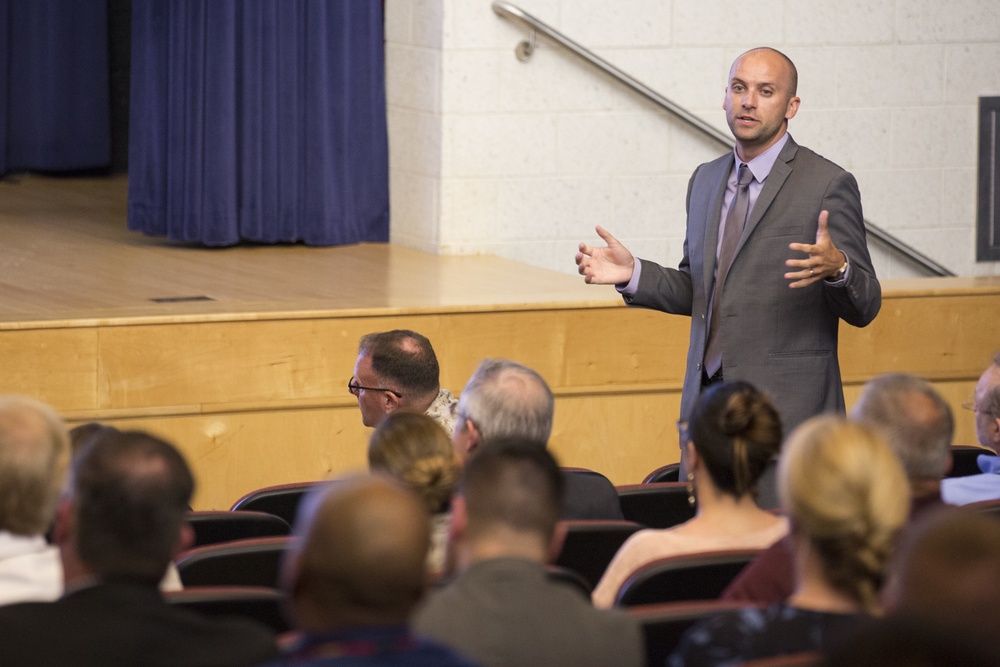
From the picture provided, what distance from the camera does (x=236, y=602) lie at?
1.98 meters

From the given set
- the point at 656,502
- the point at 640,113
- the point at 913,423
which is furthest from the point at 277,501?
the point at 640,113

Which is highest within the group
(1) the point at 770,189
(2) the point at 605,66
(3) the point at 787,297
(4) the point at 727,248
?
(2) the point at 605,66

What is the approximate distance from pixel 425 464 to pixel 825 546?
65 centimetres

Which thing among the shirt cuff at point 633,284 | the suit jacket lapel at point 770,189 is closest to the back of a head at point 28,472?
the shirt cuff at point 633,284

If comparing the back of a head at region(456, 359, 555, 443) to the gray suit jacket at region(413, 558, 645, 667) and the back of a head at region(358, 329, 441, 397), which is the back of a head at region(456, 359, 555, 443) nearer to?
the back of a head at region(358, 329, 441, 397)

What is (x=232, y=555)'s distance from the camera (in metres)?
2.26

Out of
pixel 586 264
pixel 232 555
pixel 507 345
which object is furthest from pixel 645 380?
pixel 232 555

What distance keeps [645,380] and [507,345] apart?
19.0 inches

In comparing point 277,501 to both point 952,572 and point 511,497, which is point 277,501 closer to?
point 511,497

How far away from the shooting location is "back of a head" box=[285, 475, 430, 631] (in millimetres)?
1438

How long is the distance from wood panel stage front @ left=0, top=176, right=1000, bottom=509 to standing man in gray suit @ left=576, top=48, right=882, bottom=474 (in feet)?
4.22

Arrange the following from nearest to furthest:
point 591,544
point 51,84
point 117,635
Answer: point 117,635 < point 591,544 < point 51,84

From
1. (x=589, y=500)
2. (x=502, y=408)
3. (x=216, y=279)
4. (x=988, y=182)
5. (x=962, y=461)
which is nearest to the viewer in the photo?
(x=502, y=408)

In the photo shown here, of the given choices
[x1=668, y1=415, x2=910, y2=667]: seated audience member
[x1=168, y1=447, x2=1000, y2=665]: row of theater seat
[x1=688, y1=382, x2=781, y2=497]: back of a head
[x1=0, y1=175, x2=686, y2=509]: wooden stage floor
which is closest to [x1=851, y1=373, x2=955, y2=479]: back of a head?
[x1=688, y1=382, x2=781, y2=497]: back of a head
